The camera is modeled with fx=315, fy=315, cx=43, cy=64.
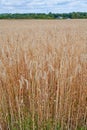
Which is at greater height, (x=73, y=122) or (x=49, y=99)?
(x=49, y=99)

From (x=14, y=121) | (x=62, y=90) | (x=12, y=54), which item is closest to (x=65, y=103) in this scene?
(x=62, y=90)

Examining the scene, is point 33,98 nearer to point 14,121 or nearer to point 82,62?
point 14,121

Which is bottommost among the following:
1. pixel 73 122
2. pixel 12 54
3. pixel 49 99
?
pixel 73 122

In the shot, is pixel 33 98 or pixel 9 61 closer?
pixel 33 98

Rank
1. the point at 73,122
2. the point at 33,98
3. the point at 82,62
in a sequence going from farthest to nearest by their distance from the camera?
the point at 82,62, the point at 73,122, the point at 33,98

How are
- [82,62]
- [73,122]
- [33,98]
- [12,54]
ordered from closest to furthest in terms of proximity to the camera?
[33,98]
[73,122]
[82,62]
[12,54]

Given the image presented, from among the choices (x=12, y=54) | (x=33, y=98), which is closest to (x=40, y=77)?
(x=33, y=98)

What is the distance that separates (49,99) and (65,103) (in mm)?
153

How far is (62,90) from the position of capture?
2.20 m

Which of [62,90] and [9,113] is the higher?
[62,90]

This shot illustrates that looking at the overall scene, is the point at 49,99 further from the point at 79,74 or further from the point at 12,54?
the point at 12,54

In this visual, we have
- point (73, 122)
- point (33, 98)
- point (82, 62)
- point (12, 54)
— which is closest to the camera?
point (33, 98)

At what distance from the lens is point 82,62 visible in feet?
8.21

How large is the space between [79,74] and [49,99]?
312mm
